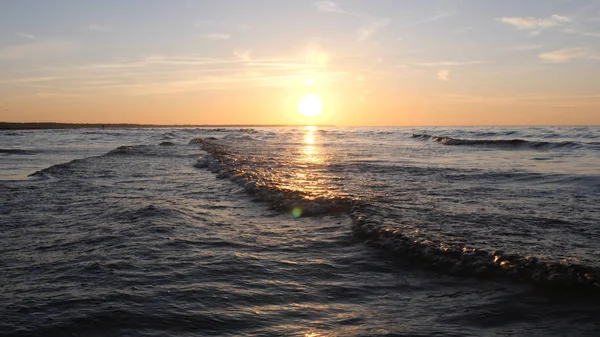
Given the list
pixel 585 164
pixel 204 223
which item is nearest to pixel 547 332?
pixel 204 223

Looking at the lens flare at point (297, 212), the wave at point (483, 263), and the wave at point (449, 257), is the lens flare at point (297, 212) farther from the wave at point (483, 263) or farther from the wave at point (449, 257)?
the wave at point (483, 263)

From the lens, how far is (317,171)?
18.7 meters

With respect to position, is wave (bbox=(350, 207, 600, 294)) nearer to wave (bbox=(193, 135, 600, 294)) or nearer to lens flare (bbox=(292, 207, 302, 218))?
wave (bbox=(193, 135, 600, 294))

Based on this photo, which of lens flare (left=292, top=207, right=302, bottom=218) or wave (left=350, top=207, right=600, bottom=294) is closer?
wave (left=350, top=207, right=600, bottom=294)

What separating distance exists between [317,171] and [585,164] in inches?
446

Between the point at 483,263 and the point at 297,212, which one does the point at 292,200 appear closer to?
the point at 297,212

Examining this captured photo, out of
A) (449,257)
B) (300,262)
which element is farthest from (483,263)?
(300,262)

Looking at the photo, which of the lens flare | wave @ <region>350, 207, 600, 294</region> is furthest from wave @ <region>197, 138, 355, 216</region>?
wave @ <region>350, 207, 600, 294</region>

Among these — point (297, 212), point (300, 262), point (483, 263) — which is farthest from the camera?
point (297, 212)

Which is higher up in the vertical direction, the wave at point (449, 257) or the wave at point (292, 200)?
the wave at point (292, 200)

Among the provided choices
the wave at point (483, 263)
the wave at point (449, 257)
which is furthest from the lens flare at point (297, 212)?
the wave at point (483, 263)

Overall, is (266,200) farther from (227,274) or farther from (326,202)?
(227,274)

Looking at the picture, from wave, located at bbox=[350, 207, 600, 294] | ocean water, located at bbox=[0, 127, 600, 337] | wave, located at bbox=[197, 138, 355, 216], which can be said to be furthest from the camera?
wave, located at bbox=[197, 138, 355, 216]

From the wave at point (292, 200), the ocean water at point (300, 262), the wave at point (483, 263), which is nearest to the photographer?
the ocean water at point (300, 262)
